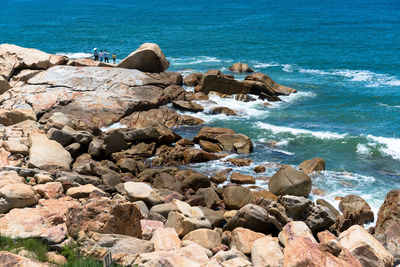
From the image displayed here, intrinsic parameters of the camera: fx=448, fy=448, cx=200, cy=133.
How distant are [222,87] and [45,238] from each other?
28022 mm

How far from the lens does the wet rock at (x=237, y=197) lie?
19.3 metres

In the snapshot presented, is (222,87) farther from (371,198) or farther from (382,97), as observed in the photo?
(371,198)

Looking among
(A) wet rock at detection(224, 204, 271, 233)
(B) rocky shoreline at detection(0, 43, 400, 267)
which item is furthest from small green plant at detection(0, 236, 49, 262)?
(A) wet rock at detection(224, 204, 271, 233)

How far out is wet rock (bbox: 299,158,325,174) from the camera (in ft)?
77.7

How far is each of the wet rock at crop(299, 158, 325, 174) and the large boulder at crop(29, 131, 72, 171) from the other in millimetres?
12158

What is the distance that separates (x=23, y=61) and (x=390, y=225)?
30229 millimetres

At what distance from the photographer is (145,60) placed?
35969mm

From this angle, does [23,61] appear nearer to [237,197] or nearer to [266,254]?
[237,197]

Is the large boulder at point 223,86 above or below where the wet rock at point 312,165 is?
above

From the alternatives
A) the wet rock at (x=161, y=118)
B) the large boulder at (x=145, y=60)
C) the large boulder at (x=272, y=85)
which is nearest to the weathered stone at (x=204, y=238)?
the wet rock at (x=161, y=118)

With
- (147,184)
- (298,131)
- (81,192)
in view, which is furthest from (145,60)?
(81,192)

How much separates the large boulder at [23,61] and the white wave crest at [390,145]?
2465cm

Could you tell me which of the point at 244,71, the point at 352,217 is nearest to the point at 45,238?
the point at 352,217

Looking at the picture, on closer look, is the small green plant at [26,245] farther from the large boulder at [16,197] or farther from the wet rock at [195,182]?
the wet rock at [195,182]
